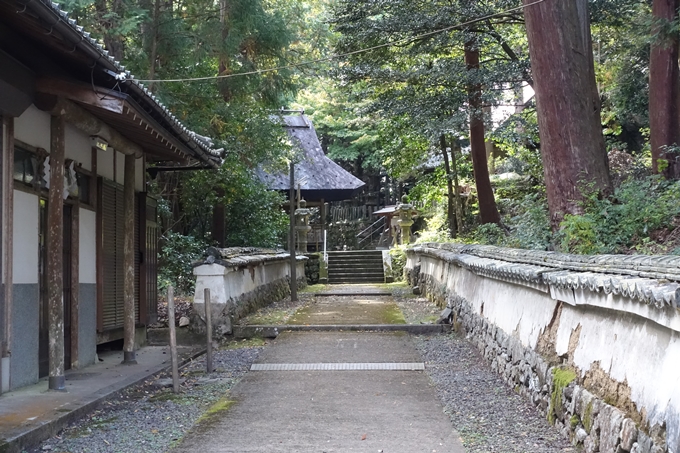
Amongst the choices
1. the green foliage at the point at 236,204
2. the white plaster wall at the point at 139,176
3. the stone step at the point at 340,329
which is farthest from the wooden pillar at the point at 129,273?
the green foliage at the point at 236,204

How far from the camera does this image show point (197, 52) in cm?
1420

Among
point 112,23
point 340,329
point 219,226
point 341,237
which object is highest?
point 112,23

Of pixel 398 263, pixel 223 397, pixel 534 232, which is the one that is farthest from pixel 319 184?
pixel 223 397

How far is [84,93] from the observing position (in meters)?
6.82

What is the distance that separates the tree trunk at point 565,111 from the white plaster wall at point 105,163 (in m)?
6.11

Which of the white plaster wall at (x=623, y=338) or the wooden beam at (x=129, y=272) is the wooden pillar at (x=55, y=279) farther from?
the white plaster wall at (x=623, y=338)

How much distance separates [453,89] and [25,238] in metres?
10.7

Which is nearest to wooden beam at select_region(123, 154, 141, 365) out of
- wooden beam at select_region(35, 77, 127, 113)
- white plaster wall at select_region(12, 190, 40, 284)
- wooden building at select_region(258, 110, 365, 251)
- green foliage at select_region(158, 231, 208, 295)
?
white plaster wall at select_region(12, 190, 40, 284)

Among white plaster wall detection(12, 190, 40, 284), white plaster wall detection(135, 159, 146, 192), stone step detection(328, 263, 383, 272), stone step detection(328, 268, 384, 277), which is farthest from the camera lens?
stone step detection(328, 263, 383, 272)

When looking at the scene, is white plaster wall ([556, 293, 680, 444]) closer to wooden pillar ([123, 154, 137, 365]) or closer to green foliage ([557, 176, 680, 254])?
green foliage ([557, 176, 680, 254])

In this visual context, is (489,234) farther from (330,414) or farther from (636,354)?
(636,354)

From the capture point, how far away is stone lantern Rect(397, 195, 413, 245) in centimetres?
2552

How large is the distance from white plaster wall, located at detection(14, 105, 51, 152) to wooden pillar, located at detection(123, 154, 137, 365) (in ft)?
5.20

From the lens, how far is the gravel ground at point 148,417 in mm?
5395
